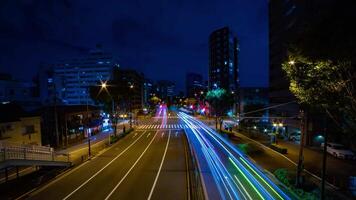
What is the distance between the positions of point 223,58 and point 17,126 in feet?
346

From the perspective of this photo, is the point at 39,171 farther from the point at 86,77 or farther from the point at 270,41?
the point at 86,77

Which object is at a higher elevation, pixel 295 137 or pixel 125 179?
pixel 295 137

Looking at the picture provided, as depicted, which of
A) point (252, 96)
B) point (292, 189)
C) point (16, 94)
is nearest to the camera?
point (292, 189)

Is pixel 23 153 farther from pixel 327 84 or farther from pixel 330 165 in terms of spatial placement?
pixel 330 165

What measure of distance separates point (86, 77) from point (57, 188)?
Answer: 109 meters

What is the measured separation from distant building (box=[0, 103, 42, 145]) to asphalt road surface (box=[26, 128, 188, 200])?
8.76 metres

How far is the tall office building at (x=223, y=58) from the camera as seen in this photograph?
122m

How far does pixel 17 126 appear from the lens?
2834 centimetres

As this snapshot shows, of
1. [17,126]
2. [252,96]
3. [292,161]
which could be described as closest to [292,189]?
[292,161]

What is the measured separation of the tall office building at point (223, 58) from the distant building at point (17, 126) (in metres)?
96.8

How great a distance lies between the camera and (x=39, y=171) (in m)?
23.5

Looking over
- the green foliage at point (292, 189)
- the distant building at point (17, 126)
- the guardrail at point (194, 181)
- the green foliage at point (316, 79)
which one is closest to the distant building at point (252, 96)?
the guardrail at point (194, 181)

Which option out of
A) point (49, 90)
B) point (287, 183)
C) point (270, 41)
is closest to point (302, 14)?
point (270, 41)

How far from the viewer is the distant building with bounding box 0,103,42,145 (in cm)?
2656
